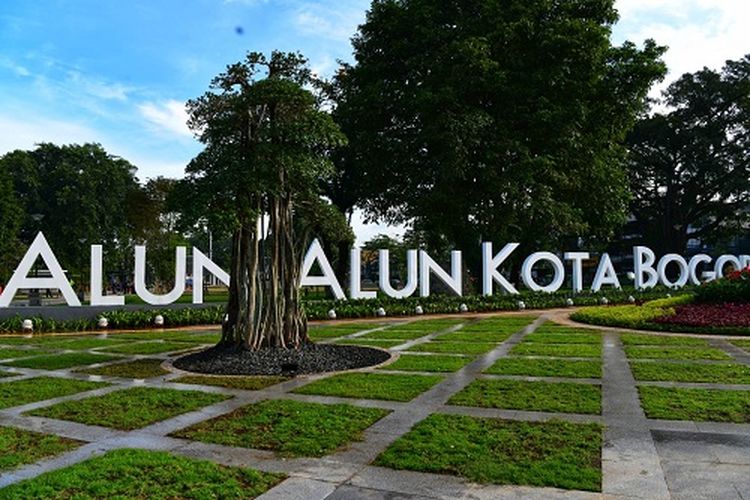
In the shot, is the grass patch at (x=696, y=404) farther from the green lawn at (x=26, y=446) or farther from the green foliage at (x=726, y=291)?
the green foliage at (x=726, y=291)

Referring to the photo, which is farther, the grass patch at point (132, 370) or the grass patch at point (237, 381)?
the grass patch at point (132, 370)

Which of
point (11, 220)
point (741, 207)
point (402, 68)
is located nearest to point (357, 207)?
point (402, 68)

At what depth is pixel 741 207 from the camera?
39906 mm

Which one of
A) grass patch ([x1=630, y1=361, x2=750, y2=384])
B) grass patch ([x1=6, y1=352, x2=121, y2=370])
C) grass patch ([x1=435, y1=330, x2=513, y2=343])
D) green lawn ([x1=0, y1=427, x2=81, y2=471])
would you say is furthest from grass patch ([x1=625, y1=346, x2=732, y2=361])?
grass patch ([x1=6, y1=352, x2=121, y2=370])

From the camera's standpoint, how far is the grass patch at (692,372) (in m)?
8.48

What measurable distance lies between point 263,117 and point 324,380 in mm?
4825

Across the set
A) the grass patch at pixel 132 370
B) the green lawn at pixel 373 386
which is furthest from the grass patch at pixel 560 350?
the grass patch at pixel 132 370

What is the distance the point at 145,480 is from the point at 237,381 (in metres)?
4.27

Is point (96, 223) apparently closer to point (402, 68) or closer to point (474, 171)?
point (402, 68)

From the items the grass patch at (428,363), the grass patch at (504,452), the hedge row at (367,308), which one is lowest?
the grass patch at (504,452)

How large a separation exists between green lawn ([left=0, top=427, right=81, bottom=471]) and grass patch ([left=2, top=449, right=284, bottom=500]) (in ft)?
1.82

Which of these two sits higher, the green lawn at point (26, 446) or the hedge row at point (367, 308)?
the hedge row at point (367, 308)

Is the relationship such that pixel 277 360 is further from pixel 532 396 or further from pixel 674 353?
pixel 674 353

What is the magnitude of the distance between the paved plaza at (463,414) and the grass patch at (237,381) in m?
0.13
